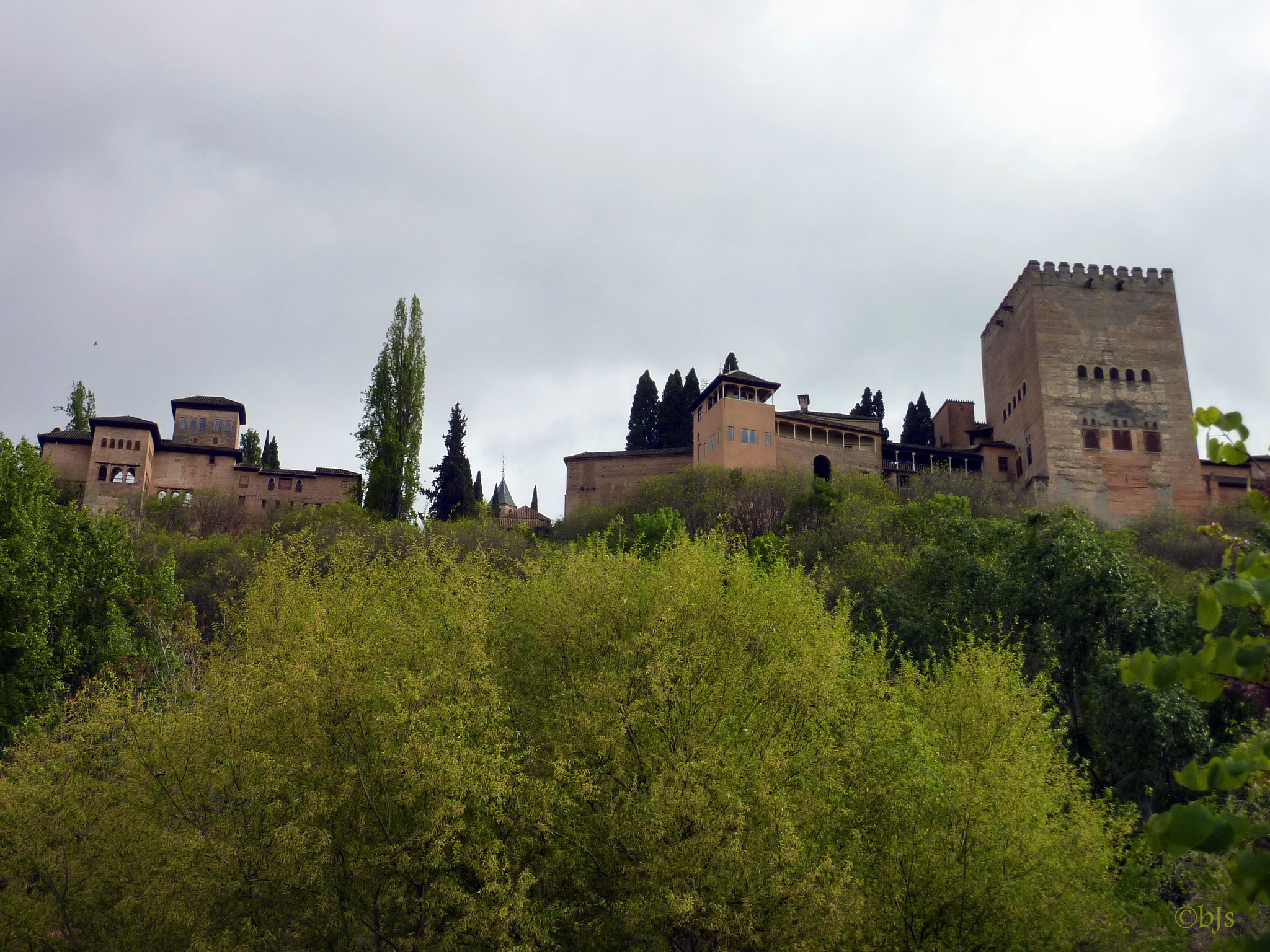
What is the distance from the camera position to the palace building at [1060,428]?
46.3 m

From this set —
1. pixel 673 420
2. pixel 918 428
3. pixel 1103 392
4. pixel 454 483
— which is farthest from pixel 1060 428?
pixel 454 483

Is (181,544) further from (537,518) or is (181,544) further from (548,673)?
(537,518)

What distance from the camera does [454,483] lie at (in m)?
49.1

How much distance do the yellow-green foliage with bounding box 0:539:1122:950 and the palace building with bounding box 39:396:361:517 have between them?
110 feet

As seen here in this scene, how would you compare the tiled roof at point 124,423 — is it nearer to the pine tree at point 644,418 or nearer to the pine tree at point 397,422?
the pine tree at point 397,422

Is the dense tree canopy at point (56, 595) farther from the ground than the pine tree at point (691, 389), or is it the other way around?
the pine tree at point (691, 389)

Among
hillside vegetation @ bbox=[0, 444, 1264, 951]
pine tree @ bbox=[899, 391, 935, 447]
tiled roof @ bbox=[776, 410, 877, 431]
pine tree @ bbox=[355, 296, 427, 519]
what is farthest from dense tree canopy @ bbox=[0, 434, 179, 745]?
pine tree @ bbox=[899, 391, 935, 447]

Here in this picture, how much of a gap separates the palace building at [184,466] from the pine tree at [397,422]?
17.5 ft

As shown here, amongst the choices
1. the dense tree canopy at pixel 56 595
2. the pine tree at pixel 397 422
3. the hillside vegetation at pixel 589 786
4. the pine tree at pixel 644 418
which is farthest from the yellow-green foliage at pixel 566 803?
the pine tree at pixel 644 418

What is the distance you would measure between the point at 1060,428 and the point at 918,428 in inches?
397

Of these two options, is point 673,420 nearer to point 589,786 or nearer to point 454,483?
point 454,483

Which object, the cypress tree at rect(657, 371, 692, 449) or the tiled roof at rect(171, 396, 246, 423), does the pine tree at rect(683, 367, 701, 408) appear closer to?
the cypress tree at rect(657, 371, 692, 449)

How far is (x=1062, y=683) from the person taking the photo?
1972 centimetres

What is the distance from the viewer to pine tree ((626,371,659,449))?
52.9m
